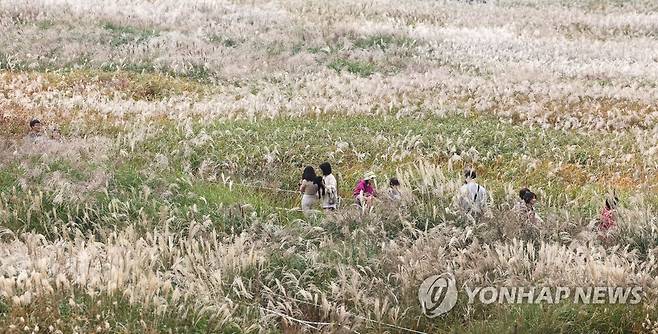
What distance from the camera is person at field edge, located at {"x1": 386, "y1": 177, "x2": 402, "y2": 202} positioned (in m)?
9.48

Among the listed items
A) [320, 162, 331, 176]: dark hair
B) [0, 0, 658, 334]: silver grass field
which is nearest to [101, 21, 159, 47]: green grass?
[0, 0, 658, 334]: silver grass field

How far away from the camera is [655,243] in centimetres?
770

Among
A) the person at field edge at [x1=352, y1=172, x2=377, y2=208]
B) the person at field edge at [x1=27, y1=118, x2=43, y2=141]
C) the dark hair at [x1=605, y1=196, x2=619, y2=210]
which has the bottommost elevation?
the person at field edge at [x1=352, y1=172, x2=377, y2=208]

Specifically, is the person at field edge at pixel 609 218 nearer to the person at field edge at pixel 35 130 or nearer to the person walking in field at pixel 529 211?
the person walking in field at pixel 529 211

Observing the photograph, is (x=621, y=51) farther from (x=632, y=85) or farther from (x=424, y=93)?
(x=424, y=93)

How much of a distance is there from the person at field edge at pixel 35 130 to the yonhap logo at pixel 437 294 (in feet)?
26.9

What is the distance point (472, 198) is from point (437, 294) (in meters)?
2.97

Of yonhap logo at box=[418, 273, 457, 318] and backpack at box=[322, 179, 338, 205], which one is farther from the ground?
yonhap logo at box=[418, 273, 457, 318]

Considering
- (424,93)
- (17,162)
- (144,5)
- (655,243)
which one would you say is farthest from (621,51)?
(17,162)

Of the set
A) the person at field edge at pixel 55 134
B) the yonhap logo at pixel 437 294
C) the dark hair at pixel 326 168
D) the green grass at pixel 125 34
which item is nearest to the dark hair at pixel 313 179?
the dark hair at pixel 326 168

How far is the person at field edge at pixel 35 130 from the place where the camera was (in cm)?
1227

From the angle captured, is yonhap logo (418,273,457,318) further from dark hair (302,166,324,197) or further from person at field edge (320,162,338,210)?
dark hair (302,166,324,197)

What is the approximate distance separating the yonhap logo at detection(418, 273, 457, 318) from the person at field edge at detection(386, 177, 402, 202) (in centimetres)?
269

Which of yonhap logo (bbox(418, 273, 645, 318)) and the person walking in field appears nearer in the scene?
yonhap logo (bbox(418, 273, 645, 318))
